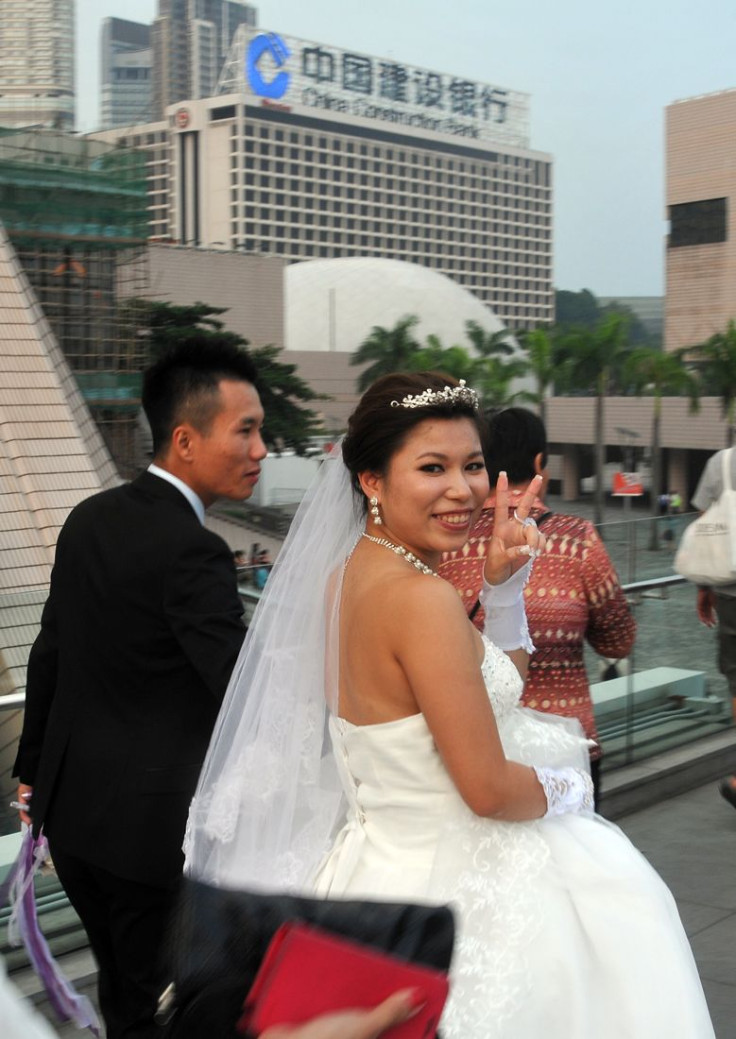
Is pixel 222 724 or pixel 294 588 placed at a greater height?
pixel 294 588

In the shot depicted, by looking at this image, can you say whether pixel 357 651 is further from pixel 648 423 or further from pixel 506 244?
pixel 506 244

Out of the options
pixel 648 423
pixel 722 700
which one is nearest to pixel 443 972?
pixel 722 700

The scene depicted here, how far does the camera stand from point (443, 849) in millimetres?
2199

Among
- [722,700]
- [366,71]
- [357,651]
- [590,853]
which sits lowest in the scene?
[722,700]

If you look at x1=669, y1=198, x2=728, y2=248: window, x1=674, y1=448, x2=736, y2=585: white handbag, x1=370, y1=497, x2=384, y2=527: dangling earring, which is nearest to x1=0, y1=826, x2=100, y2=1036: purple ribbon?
x1=370, y1=497, x2=384, y2=527: dangling earring

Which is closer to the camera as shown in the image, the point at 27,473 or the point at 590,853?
the point at 590,853

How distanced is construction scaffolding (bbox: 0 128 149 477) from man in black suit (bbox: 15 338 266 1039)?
43.0 meters

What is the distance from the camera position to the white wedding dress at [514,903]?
2170mm

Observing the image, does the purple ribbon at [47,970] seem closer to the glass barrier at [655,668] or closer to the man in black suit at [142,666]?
the man in black suit at [142,666]

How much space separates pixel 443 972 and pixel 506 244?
533 ft

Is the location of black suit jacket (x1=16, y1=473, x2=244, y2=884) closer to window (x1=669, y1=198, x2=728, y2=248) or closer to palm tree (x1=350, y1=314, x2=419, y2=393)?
palm tree (x1=350, y1=314, x2=419, y2=393)

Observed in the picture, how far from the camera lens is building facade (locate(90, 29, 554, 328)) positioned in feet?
446

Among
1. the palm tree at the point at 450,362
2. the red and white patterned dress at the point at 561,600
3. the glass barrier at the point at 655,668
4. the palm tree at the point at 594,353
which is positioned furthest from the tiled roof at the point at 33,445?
the palm tree at the point at 450,362

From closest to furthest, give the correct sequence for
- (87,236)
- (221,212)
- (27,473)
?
(27,473) < (87,236) < (221,212)
